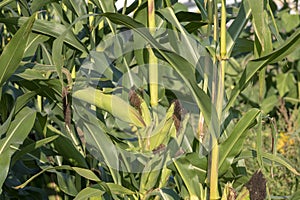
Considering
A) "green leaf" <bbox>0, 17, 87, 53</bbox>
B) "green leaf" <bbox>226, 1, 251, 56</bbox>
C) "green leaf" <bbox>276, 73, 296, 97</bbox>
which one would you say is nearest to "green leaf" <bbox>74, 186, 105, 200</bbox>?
"green leaf" <bbox>0, 17, 87, 53</bbox>

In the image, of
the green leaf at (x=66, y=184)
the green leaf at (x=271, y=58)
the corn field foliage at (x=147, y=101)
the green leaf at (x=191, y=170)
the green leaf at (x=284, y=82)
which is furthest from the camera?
the green leaf at (x=284, y=82)

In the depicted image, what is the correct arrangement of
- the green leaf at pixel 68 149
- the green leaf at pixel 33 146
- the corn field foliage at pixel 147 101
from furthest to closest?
the green leaf at pixel 68 149 < the green leaf at pixel 33 146 < the corn field foliage at pixel 147 101

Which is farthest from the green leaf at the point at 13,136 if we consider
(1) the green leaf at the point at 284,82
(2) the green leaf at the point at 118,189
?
(1) the green leaf at the point at 284,82

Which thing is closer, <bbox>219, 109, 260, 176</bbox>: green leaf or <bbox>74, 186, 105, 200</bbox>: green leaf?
<bbox>219, 109, 260, 176</bbox>: green leaf

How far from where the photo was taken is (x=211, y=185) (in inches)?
58.2

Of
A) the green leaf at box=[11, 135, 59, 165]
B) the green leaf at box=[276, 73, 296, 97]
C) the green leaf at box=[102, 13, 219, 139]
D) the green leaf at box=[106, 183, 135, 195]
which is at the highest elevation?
the green leaf at box=[102, 13, 219, 139]

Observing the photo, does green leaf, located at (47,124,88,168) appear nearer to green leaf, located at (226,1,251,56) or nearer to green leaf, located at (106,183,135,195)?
green leaf, located at (106,183,135,195)

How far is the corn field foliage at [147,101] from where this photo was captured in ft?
4.66

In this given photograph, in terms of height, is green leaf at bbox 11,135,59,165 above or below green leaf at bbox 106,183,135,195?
above

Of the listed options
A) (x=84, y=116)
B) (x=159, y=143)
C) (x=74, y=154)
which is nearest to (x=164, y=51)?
(x=159, y=143)

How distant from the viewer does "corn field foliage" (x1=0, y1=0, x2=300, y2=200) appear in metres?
1.42

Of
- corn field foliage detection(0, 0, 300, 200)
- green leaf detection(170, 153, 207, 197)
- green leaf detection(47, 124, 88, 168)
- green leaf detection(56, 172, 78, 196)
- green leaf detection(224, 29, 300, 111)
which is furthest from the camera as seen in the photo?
green leaf detection(56, 172, 78, 196)

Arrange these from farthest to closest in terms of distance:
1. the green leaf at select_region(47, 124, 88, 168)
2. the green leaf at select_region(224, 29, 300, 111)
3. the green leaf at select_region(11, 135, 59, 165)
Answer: the green leaf at select_region(47, 124, 88, 168) → the green leaf at select_region(11, 135, 59, 165) → the green leaf at select_region(224, 29, 300, 111)

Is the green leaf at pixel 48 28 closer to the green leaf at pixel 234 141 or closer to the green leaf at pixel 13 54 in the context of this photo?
the green leaf at pixel 13 54
